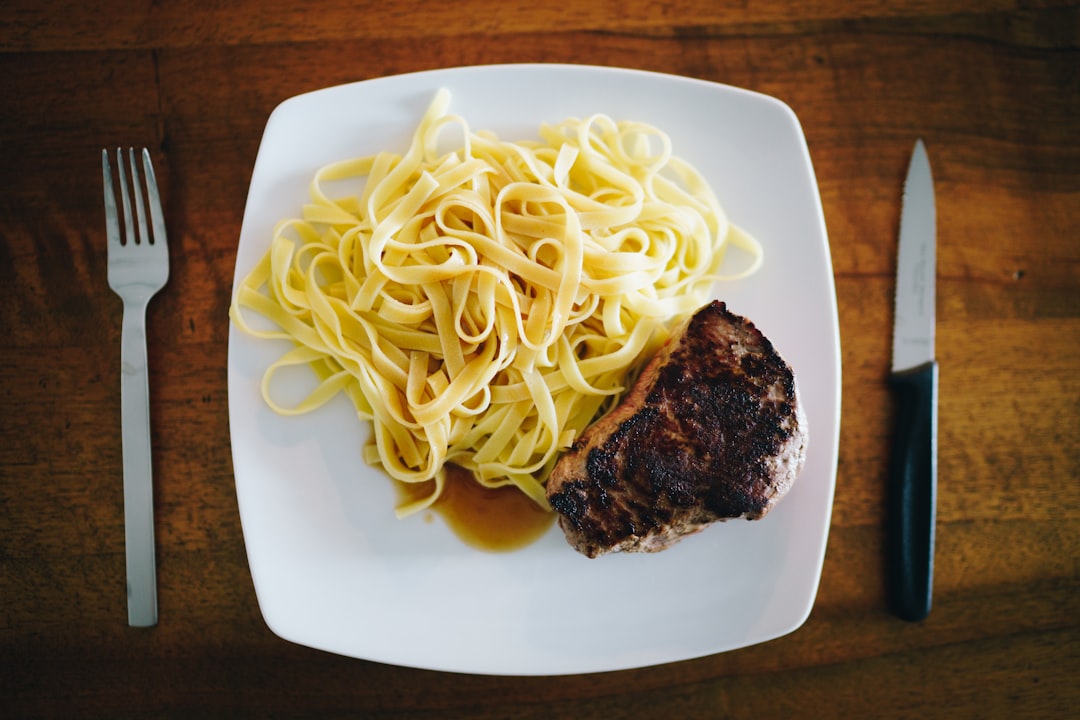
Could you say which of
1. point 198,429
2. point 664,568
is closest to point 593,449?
point 664,568

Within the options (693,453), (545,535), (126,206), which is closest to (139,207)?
(126,206)

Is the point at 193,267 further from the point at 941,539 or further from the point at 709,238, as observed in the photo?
the point at 941,539

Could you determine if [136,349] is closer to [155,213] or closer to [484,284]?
[155,213]

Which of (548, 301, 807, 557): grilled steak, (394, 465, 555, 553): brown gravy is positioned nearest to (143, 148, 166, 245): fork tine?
(394, 465, 555, 553): brown gravy

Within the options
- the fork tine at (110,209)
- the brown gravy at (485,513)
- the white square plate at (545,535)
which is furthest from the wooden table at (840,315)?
the brown gravy at (485,513)

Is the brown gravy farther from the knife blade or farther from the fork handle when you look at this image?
the knife blade

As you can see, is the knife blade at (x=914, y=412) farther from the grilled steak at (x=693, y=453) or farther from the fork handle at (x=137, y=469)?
the fork handle at (x=137, y=469)
